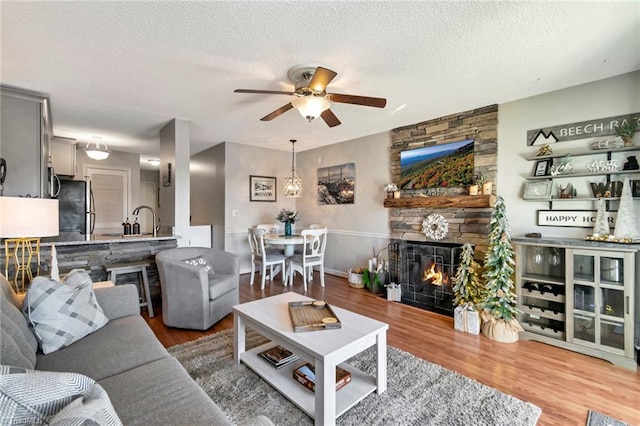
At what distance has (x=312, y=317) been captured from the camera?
1945mm

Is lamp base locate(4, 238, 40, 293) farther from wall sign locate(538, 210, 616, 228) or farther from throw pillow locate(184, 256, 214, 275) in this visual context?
wall sign locate(538, 210, 616, 228)

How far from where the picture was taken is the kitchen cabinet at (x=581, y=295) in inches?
89.2

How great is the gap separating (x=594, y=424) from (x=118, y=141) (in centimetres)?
686

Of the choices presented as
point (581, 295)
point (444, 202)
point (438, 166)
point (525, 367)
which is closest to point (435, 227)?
point (444, 202)

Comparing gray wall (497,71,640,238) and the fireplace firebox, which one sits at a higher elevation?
gray wall (497,71,640,238)

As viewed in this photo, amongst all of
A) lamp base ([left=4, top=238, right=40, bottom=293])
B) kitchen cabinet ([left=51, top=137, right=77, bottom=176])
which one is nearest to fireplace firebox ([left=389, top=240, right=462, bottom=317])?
lamp base ([left=4, top=238, right=40, bottom=293])

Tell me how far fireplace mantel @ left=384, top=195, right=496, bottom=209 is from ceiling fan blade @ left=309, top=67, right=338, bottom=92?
7.24 feet

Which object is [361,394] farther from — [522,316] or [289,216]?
[289,216]

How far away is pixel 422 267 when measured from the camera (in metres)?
3.80

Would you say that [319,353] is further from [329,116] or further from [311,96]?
[329,116]

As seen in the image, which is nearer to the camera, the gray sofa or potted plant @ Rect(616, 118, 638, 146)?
the gray sofa

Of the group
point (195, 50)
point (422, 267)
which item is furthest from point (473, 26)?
point (422, 267)

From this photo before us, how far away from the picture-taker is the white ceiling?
1.73 metres

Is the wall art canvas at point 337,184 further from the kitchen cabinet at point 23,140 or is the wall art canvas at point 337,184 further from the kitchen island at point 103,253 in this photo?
the kitchen cabinet at point 23,140
